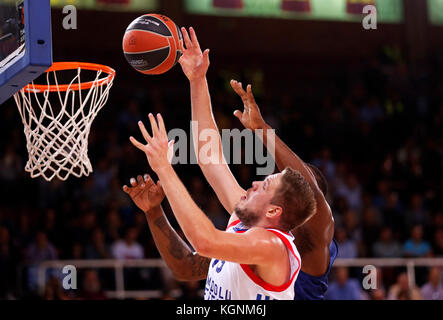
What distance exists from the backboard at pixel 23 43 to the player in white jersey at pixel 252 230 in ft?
1.97

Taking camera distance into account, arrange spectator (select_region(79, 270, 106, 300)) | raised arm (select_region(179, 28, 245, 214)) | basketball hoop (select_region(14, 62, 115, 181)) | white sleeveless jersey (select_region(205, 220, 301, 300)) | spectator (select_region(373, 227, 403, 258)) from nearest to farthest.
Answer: white sleeveless jersey (select_region(205, 220, 301, 300)), raised arm (select_region(179, 28, 245, 214)), basketball hoop (select_region(14, 62, 115, 181)), spectator (select_region(79, 270, 106, 300)), spectator (select_region(373, 227, 403, 258))

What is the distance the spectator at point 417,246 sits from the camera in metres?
8.70

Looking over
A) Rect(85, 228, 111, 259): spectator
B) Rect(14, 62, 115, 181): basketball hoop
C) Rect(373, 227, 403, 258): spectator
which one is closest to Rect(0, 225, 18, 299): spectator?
Rect(85, 228, 111, 259): spectator

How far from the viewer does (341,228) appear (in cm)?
859

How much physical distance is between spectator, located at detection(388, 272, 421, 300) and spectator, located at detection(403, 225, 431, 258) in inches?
32.4

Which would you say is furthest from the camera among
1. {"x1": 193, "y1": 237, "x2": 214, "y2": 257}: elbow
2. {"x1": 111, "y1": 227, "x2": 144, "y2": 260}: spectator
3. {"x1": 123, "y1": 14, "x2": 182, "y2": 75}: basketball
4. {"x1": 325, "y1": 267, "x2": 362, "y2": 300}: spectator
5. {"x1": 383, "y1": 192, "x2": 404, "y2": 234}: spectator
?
{"x1": 383, "y1": 192, "x2": 404, "y2": 234}: spectator

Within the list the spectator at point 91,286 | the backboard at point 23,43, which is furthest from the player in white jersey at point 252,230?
the spectator at point 91,286

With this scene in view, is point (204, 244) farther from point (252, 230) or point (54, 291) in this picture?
point (54, 291)

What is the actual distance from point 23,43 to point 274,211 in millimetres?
1317

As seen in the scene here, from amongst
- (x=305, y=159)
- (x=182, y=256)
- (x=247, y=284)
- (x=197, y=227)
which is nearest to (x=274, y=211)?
(x=247, y=284)

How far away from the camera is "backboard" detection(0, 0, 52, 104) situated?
294 cm

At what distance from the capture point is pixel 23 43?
305cm

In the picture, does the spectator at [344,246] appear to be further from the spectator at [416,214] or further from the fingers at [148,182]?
the fingers at [148,182]

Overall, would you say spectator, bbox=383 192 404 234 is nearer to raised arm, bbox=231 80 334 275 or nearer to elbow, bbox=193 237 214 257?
raised arm, bbox=231 80 334 275
